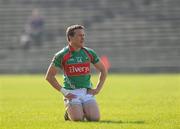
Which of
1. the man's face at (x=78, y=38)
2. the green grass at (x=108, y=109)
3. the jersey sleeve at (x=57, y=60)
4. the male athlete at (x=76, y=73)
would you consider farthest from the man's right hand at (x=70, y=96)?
the man's face at (x=78, y=38)

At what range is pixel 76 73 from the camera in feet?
47.2

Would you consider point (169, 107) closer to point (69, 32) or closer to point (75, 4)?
point (69, 32)

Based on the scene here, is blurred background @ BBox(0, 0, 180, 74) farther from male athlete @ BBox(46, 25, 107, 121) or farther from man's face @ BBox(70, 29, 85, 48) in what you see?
A: man's face @ BBox(70, 29, 85, 48)

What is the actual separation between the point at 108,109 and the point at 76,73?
3.14m

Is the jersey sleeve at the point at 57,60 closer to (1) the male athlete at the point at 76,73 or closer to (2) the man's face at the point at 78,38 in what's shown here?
(1) the male athlete at the point at 76,73

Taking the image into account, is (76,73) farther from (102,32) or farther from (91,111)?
(102,32)

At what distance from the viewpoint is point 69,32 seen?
559 inches

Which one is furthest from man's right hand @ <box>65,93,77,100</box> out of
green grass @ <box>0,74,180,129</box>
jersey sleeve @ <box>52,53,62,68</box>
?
jersey sleeve @ <box>52,53,62,68</box>

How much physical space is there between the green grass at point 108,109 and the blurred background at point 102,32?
46.9 ft

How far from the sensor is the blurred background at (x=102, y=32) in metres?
41.6

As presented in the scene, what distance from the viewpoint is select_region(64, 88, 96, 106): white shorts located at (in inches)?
555

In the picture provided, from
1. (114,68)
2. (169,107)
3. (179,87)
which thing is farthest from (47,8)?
(169,107)

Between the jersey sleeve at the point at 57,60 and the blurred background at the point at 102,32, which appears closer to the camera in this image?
the jersey sleeve at the point at 57,60

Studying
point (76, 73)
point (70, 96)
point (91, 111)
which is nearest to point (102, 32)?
point (76, 73)
